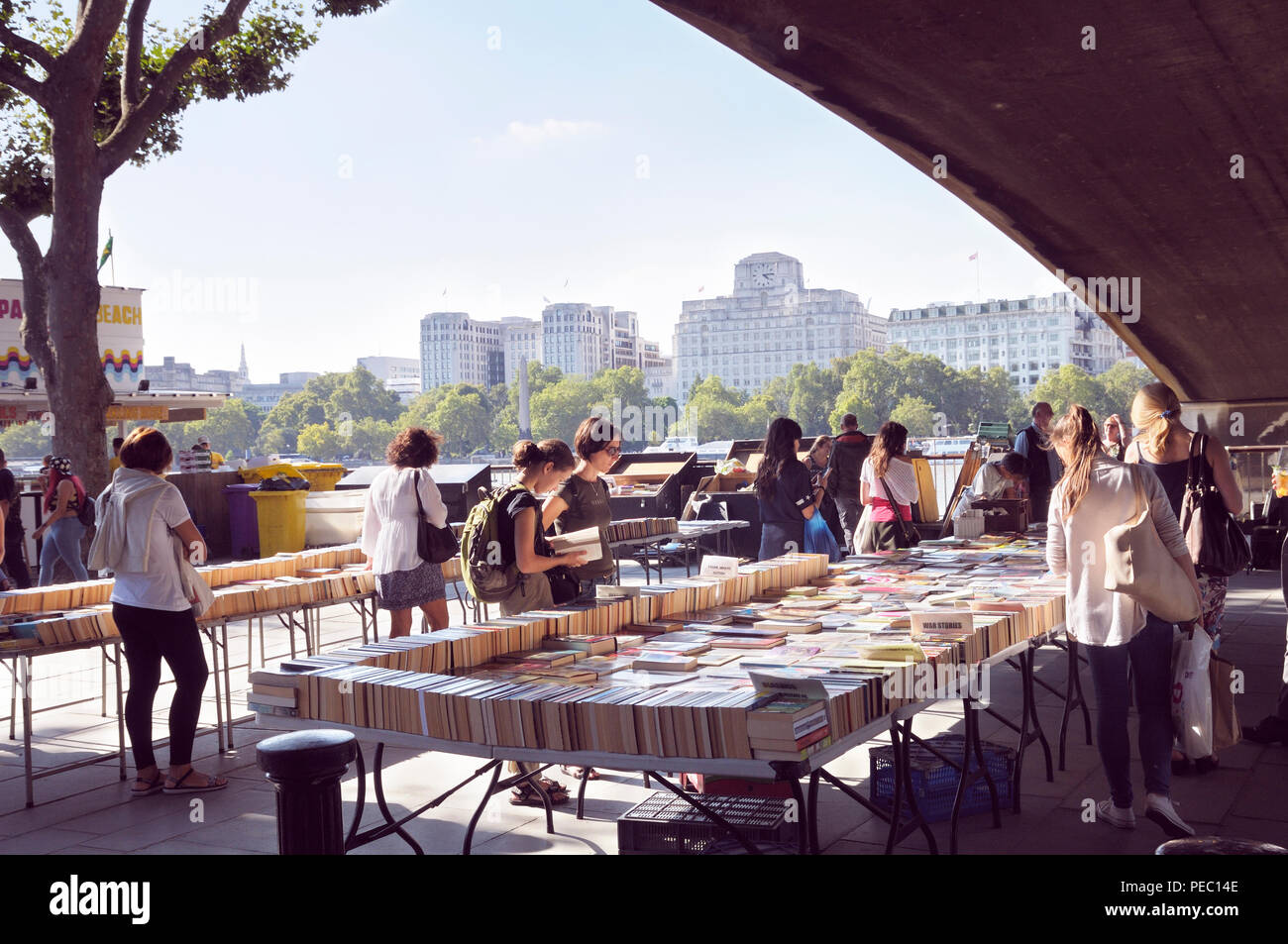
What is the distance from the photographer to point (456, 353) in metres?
140

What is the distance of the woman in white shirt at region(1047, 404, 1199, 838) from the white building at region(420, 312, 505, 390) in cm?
13523

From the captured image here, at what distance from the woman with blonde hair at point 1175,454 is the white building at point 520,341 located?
13827 cm

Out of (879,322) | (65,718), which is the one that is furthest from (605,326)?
(65,718)

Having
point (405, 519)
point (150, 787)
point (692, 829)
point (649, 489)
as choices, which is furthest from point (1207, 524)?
A: point (649, 489)

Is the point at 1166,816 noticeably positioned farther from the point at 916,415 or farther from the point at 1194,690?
the point at 916,415

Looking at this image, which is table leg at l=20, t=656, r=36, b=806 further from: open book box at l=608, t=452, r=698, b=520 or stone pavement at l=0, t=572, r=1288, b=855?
open book box at l=608, t=452, r=698, b=520

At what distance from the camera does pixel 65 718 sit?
7523mm

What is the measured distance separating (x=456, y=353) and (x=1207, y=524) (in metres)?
137

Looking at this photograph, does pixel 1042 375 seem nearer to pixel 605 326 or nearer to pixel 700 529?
pixel 605 326

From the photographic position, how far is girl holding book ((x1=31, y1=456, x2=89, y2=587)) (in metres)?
11.1

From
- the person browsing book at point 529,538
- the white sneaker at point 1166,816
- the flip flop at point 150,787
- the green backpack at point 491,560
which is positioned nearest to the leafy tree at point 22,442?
the flip flop at point 150,787

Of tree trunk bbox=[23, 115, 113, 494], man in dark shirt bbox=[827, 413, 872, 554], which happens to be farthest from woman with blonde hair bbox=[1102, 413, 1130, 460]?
tree trunk bbox=[23, 115, 113, 494]

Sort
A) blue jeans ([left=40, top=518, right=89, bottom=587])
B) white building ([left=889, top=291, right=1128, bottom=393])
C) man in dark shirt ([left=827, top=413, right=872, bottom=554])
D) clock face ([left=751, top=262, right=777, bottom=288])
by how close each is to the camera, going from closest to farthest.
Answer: blue jeans ([left=40, top=518, right=89, bottom=587]), man in dark shirt ([left=827, top=413, right=872, bottom=554]), white building ([left=889, top=291, right=1128, bottom=393]), clock face ([left=751, top=262, right=777, bottom=288])

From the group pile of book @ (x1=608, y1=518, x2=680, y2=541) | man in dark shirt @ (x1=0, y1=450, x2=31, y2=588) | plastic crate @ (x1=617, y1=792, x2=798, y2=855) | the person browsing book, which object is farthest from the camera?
man in dark shirt @ (x1=0, y1=450, x2=31, y2=588)
